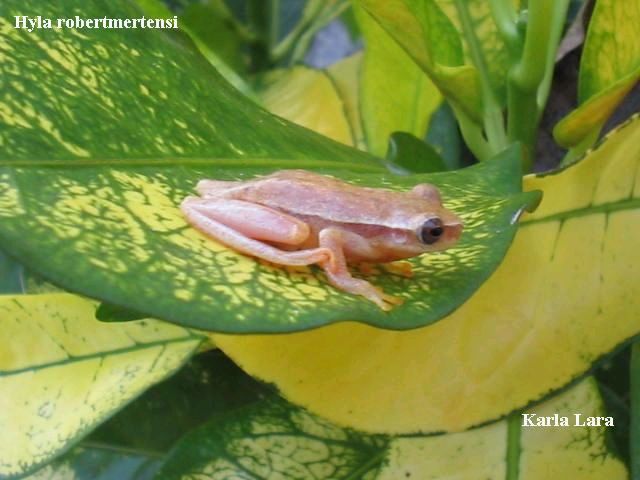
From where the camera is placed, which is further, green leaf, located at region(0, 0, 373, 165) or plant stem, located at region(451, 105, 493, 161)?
plant stem, located at region(451, 105, 493, 161)

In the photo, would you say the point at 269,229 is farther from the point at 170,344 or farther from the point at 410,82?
the point at 410,82

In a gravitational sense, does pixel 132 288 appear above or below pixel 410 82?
below

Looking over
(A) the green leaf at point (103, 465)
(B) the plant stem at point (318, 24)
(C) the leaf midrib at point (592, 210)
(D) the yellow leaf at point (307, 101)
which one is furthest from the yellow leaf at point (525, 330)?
(B) the plant stem at point (318, 24)

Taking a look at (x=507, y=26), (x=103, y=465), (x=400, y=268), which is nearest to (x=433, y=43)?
(x=507, y=26)

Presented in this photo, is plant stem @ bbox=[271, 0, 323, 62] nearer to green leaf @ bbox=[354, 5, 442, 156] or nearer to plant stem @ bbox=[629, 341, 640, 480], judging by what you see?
green leaf @ bbox=[354, 5, 442, 156]

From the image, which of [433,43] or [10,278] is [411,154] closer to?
[433,43]

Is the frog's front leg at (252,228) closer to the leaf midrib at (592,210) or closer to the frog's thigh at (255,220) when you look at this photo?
the frog's thigh at (255,220)

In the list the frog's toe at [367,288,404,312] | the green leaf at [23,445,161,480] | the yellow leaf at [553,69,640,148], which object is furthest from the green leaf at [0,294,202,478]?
the yellow leaf at [553,69,640,148]

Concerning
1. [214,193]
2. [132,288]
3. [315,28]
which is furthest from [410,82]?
[132,288]
